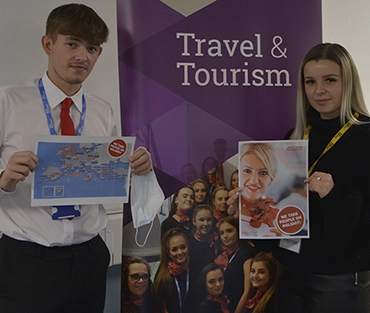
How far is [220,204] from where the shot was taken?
2.36 meters

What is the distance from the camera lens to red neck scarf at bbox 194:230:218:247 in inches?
92.3

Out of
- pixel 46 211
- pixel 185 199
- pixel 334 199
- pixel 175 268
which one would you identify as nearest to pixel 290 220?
pixel 334 199

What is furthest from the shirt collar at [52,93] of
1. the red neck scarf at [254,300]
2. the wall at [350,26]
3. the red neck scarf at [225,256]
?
the wall at [350,26]

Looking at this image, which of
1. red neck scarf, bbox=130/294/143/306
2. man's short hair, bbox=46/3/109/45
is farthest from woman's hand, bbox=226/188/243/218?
man's short hair, bbox=46/3/109/45

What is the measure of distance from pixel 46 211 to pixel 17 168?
24 centimetres

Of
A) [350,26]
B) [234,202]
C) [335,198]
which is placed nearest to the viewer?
[335,198]

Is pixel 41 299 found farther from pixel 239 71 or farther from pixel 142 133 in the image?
pixel 239 71

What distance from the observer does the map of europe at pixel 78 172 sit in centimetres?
171

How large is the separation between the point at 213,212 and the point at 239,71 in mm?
732

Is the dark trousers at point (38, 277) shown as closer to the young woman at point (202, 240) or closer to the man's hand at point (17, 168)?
the man's hand at point (17, 168)

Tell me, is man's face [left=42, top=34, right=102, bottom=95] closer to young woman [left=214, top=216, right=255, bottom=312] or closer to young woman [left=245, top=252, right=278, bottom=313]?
young woman [left=214, top=216, right=255, bottom=312]

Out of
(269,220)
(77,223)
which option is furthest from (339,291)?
(77,223)

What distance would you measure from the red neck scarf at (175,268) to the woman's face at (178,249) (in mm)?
16

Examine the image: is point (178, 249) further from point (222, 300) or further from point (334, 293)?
point (334, 293)
